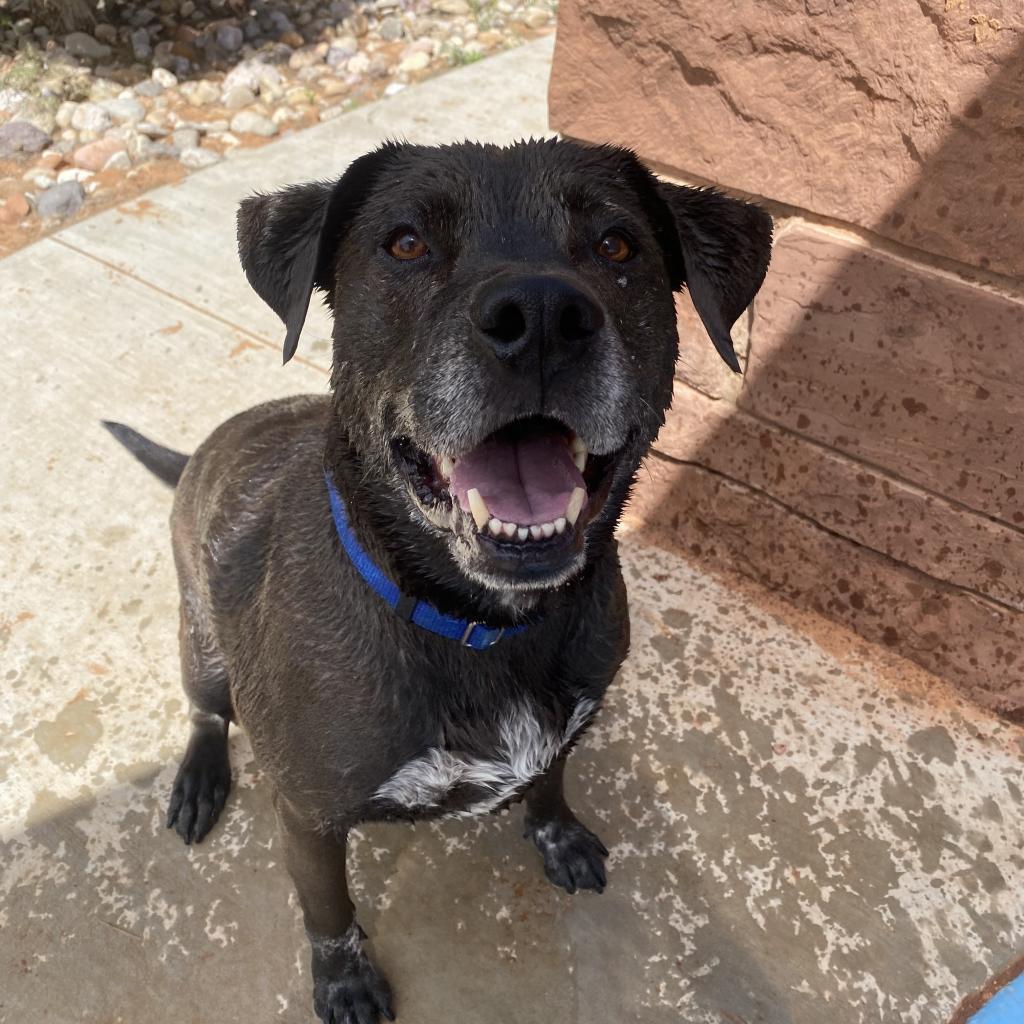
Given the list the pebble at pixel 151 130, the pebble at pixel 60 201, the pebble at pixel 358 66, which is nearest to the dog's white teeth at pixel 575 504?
the pebble at pixel 60 201

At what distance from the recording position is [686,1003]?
2377 mm

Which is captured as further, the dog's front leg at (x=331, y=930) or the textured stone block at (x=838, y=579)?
the textured stone block at (x=838, y=579)

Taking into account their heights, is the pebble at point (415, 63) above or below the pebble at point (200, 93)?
above

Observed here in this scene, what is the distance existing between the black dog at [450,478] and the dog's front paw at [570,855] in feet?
1.58

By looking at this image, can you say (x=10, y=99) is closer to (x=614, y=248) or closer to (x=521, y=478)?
(x=614, y=248)

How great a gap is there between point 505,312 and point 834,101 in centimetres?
155

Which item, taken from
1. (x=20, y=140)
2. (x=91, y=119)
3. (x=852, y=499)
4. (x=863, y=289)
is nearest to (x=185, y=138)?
(x=91, y=119)

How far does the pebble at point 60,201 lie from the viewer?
5203mm

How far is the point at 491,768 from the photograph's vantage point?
2045mm

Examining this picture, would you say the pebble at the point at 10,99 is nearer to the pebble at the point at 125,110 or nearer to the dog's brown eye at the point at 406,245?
the pebble at the point at 125,110

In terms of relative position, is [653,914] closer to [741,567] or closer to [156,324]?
[741,567]

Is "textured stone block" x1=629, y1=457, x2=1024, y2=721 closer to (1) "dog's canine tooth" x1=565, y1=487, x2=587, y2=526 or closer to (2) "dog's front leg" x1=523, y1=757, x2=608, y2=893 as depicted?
(2) "dog's front leg" x1=523, y1=757, x2=608, y2=893

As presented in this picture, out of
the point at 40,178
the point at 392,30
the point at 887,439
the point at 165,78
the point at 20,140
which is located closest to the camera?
the point at 887,439

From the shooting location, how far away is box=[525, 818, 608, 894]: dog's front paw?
2.58 meters
